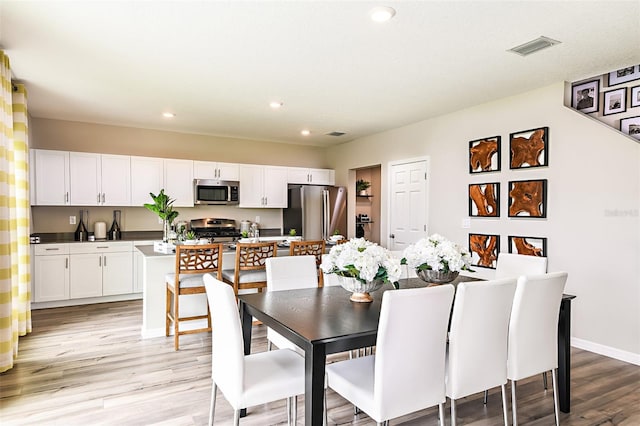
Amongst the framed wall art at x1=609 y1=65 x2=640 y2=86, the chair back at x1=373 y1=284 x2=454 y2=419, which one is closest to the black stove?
the chair back at x1=373 y1=284 x2=454 y2=419

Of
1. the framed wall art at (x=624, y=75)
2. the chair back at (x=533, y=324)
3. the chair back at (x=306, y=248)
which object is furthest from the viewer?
the chair back at (x=306, y=248)

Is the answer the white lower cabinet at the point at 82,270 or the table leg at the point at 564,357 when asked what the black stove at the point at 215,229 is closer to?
the white lower cabinet at the point at 82,270

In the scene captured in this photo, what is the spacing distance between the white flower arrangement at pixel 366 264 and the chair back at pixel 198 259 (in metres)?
1.79

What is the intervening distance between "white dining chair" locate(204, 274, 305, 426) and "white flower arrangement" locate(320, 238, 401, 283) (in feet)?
1.88

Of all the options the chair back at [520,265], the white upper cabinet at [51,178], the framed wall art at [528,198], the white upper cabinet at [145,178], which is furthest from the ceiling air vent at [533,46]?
the white upper cabinet at [51,178]

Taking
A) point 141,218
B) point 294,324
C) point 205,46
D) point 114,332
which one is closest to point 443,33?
point 205,46

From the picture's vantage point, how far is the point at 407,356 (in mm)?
1790

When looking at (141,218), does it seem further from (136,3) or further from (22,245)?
(136,3)

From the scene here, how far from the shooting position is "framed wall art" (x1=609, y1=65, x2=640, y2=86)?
11.2 feet

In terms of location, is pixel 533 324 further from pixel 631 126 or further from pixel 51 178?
pixel 51 178

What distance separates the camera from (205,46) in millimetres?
3043

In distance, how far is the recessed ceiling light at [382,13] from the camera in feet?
8.10

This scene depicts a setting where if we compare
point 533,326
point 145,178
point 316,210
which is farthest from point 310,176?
point 533,326

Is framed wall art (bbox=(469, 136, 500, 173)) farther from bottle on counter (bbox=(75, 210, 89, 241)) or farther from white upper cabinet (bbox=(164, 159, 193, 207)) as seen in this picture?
bottle on counter (bbox=(75, 210, 89, 241))
